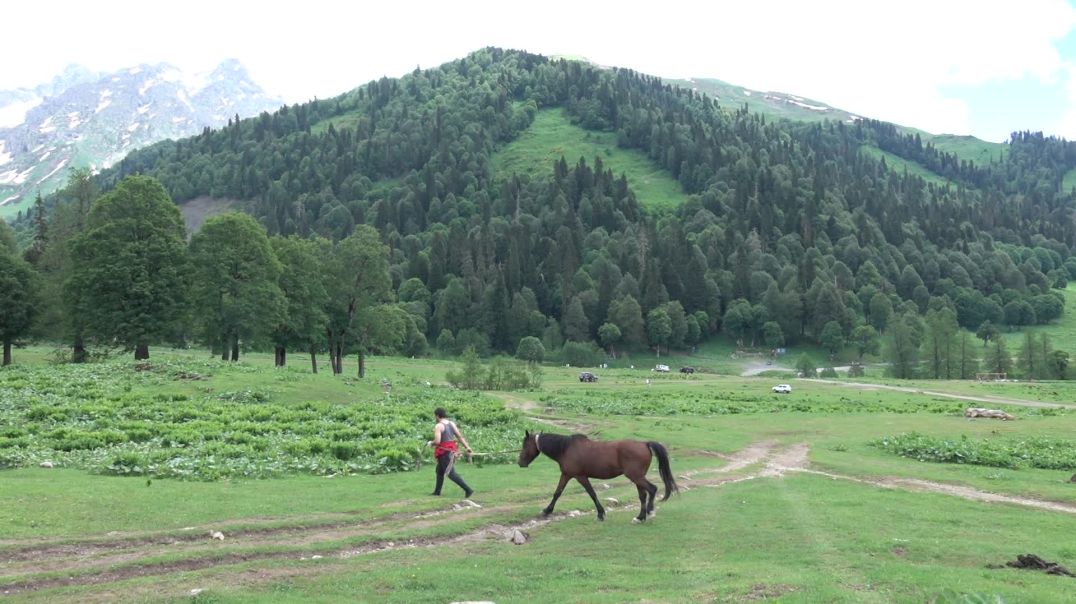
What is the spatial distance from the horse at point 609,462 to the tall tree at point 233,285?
52921 mm

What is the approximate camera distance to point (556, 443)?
773 inches

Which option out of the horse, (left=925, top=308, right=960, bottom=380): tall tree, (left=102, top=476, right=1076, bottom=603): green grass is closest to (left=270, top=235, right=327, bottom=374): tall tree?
the horse

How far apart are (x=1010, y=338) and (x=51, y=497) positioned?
21803 cm

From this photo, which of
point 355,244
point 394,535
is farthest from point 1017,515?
point 355,244

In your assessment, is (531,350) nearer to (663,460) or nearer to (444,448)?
(444,448)

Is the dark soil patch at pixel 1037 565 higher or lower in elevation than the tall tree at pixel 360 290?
lower

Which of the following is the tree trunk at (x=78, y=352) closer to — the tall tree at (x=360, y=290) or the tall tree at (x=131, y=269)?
the tall tree at (x=131, y=269)

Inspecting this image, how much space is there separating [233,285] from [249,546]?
56.0m

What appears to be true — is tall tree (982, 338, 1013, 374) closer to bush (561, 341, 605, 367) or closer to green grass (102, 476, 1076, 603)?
bush (561, 341, 605, 367)

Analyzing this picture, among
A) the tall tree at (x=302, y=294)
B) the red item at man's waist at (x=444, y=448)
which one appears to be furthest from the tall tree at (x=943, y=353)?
the red item at man's waist at (x=444, y=448)

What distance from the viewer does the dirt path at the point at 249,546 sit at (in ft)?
43.7

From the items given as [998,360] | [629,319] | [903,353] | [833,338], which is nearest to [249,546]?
[903,353]

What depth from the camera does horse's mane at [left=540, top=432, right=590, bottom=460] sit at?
63.9 feet

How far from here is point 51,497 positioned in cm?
1870
